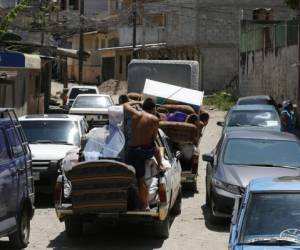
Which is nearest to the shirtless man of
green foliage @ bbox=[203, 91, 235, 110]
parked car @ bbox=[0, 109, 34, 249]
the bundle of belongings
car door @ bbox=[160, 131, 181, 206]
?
the bundle of belongings

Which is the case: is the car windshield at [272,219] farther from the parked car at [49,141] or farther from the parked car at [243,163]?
the parked car at [49,141]

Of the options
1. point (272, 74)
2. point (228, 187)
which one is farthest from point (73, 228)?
point (272, 74)

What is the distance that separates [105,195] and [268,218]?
3.52 metres

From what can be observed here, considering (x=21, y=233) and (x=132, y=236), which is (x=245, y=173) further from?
(x=21, y=233)

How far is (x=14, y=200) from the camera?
30.9 feet

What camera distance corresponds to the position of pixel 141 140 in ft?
35.1

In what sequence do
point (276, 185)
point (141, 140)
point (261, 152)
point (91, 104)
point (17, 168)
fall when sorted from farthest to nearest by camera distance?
point (91, 104)
point (261, 152)
point (141, 140)
point (17, 168)
point (276, 185)

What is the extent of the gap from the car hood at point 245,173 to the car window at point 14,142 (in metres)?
3.35

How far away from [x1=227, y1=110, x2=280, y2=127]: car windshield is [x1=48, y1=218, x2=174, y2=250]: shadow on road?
29.1ft

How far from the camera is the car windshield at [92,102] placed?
29594 mm

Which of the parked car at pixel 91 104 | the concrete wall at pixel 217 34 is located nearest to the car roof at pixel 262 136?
the parked car at pixel 91 104

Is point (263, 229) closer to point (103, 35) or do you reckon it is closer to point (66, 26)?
point (66, 26)

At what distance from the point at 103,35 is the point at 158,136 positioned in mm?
67005

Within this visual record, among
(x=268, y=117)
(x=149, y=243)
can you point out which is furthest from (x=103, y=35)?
(x=149, y=243)
